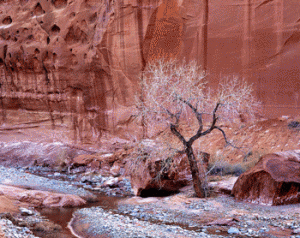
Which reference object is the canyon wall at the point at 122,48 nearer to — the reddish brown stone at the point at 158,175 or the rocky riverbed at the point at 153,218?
the reddish brown stone at the point at 158,175

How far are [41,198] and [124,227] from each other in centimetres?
320

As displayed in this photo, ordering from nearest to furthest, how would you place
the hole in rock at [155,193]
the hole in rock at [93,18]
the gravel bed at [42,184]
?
the hole in rock at [155,193], the gravel bed at [42,184], the hole in rock at [93,18]

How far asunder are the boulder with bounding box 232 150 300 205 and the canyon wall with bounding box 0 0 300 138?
195 inches

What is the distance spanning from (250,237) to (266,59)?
28.5 ft

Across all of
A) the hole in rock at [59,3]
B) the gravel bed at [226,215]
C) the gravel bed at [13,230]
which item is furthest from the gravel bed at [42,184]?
the hole in rock at [59,3]

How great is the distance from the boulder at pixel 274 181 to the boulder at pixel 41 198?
4252mm

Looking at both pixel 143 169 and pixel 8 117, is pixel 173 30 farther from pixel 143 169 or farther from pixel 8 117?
pixel 8 117

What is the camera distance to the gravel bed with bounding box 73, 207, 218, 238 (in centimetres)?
618

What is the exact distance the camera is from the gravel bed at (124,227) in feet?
20.3

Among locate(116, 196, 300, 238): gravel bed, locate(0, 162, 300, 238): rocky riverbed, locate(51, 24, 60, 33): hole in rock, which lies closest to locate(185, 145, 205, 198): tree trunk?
locate(0, 162, 300, 238): rocky riverbed

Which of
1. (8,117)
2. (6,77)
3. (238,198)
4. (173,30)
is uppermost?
(173,30)

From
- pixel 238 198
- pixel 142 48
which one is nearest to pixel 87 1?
pixel 142 48

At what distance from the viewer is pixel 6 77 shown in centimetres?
1962

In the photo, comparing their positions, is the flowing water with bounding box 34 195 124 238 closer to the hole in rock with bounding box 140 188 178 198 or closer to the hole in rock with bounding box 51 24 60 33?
the hole in rock with bounding box 140 188 178 198
